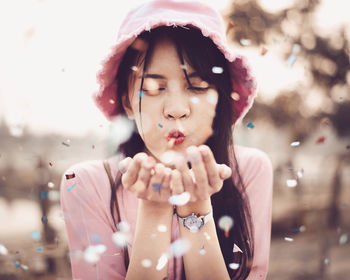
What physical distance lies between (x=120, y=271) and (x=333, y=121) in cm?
295

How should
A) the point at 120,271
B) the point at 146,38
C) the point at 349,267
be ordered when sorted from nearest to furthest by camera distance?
the point at 146,38 < the point at 120,271 < the point at 349,267

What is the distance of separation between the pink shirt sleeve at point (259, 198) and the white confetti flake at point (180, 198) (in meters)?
0.50

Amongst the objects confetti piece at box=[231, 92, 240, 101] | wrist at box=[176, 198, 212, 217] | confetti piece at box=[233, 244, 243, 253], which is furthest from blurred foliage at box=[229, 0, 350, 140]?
wrist at box=[176, 198, 212, 217]

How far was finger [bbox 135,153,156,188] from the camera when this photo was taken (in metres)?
0.91

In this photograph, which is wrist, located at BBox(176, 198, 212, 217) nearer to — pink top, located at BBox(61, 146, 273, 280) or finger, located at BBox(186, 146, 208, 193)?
finger, located at BBox(186, 146, 208, 193)

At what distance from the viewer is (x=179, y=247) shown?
1.18 meters

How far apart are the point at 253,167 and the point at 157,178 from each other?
68 cm

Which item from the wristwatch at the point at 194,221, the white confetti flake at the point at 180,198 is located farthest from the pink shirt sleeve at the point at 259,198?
the white confetti flake at the point at 180,198

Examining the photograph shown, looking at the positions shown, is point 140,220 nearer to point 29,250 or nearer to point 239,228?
point 239,228

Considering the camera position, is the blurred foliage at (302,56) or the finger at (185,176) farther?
the blurred foliage at (302,56)

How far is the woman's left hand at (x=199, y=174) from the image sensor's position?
909 mm

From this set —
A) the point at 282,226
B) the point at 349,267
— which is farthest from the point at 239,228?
the point at 282,226

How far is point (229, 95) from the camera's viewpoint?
137 cm

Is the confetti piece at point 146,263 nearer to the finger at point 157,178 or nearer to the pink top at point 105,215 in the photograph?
the pink top at point 105,215
